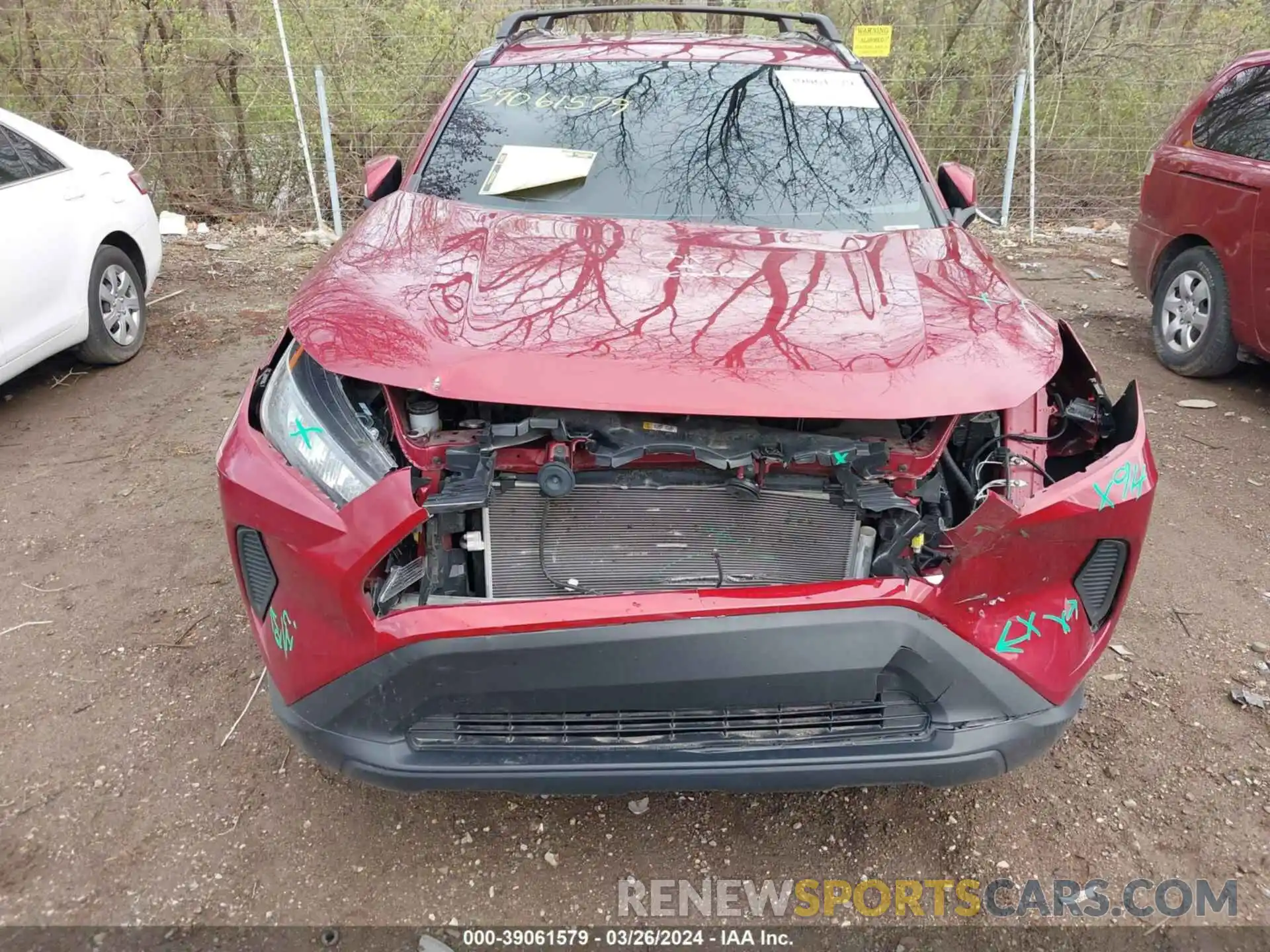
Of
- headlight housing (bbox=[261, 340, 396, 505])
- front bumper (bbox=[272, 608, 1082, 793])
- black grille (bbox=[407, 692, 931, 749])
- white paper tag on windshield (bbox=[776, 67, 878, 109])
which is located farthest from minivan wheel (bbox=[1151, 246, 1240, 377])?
headlight housing (bbox=[261, 340, 396, 505])

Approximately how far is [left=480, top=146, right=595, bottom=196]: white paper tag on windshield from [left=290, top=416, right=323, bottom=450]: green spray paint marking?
1.21 m

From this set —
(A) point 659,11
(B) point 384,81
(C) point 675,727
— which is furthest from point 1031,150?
(C) point 675,727

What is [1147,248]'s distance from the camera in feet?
16.8

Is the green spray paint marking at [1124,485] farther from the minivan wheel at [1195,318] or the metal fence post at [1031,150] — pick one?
the metal fence post at [1031,150]

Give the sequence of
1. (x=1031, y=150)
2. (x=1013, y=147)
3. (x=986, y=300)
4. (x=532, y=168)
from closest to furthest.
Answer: (x=986, y=300)
(x=532, y=168)
(x=1013, y=147)
(x=1031, y=150)

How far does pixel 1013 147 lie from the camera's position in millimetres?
7730

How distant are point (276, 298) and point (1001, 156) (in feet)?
23.7

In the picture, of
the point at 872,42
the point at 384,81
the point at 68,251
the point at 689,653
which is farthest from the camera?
the point at 384,81

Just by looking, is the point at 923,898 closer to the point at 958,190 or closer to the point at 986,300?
the point at 986,300

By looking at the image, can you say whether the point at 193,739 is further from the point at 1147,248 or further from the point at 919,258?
the point at 1147,248

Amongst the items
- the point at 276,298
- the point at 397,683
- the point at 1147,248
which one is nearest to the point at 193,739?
the point at 397,683

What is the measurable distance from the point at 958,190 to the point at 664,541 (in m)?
2.02

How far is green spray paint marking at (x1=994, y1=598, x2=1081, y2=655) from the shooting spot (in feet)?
5.73

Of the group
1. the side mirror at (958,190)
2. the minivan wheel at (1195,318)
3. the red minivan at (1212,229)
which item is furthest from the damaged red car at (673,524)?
the minivan wheel at (1195,318)
